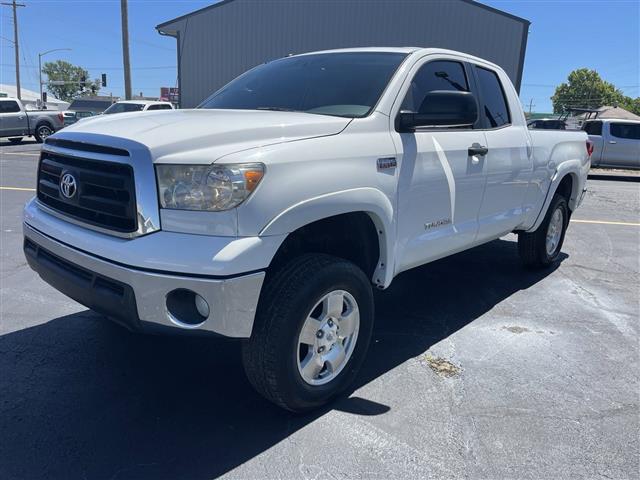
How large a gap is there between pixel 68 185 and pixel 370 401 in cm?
203

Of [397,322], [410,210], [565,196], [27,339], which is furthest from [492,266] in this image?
[27,339]

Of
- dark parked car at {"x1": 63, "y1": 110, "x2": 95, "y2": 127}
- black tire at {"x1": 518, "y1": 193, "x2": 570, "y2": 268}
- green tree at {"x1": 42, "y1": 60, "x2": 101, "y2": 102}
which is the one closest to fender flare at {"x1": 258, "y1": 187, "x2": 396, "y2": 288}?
black tire at {"x1": 518, "y1": 193, "x2": 570, "y2": 268}

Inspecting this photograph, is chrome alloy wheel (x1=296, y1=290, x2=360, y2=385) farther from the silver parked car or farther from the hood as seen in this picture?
the silver parked car

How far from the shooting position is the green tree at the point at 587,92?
79188 mm

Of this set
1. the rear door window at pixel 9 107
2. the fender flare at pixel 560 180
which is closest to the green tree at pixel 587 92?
the rear door window at pixel 9 107

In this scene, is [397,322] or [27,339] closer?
[27,339]

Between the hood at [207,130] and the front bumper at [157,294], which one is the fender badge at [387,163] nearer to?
the hood at [207,130]

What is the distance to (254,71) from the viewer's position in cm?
444

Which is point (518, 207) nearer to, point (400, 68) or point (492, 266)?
point (492, 266)

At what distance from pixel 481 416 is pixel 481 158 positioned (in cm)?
189

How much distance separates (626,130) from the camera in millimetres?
17781

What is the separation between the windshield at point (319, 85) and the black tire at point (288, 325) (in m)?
1.00

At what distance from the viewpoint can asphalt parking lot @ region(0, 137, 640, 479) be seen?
2.57 meters

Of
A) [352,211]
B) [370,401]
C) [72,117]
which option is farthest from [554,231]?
[72,117]
